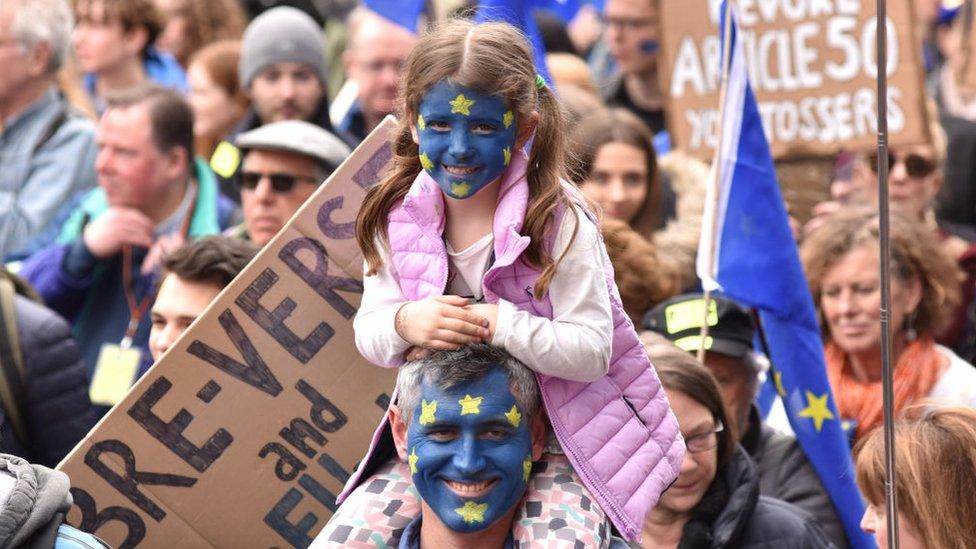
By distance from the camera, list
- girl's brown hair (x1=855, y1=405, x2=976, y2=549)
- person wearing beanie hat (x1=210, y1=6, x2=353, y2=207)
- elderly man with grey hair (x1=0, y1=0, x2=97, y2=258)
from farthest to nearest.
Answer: person wearing beanie hat (x1=210, y1=6, x2=353, y2=207), elderly man with grey hair (x1=0, y1=0, x2=97, y2=258), girl's brown hair (x1=855, y1=405, x2=976, y2=549)

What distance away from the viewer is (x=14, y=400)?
640cm

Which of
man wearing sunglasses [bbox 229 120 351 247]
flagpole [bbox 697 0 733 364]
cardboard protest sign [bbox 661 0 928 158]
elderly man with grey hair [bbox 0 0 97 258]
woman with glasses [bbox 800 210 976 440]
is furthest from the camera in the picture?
elderly man with grey hair [bbox 0 0 97 258]

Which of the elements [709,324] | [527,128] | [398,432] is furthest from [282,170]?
[527,128]

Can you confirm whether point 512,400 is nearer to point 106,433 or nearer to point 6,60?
point 106,433

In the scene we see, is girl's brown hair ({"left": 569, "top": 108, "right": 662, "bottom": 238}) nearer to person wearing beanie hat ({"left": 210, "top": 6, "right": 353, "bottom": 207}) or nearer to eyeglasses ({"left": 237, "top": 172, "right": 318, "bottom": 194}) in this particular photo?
eyeglasses ({"left": 237, "top": 172, "right": 318, "bottom": 194})

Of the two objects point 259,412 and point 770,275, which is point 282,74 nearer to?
point 770,275

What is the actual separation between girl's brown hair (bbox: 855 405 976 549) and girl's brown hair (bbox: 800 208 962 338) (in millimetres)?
2241

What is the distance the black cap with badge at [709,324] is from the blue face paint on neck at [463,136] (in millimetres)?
2193

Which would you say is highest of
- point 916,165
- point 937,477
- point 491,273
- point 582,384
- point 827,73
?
point 827,73

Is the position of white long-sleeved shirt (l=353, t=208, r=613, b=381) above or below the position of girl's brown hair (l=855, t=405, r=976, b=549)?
above

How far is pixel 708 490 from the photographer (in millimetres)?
5977

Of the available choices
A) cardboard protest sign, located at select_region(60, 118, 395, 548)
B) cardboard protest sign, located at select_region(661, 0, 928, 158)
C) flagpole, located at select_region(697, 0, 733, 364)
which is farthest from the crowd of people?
cardboard protest sign, located at select_region(60, 118, 395, 548)

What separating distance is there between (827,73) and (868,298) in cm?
168

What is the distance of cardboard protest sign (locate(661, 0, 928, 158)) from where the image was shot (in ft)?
28.5
